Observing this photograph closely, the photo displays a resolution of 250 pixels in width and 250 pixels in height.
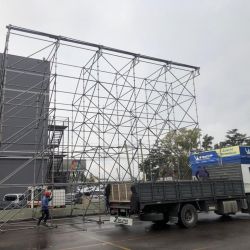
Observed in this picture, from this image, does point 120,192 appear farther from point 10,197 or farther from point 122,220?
point 10,197

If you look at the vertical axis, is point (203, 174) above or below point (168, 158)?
below

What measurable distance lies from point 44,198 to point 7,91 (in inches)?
539

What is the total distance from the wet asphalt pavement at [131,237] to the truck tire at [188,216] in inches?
11.3

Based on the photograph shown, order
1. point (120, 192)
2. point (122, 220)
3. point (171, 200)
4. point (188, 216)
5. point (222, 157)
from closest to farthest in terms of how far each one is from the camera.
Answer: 1. point (122, 220)
2. point (171, 200)
3. point (120, 192)
4. point (188, 216)
5. point (222, 157)

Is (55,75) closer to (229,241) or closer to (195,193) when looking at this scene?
(195,193)

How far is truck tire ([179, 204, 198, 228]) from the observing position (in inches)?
456

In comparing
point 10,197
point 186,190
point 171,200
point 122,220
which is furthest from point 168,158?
point 10,197

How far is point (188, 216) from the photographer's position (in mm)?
11930

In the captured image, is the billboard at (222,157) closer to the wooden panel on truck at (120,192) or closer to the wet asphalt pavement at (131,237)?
the wet asphalt pavement at (131,237)

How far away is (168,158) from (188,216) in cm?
927

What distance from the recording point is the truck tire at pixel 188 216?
1158 centimetres

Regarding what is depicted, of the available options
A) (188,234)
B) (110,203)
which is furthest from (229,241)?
(110,203)

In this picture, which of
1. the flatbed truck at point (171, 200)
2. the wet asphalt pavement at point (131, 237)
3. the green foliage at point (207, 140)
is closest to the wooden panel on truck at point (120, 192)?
the flatbed truck at point (171, 200)

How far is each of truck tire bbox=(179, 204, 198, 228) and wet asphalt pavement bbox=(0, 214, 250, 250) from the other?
288 millimetres
